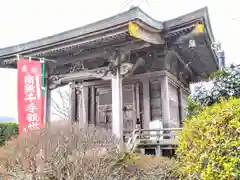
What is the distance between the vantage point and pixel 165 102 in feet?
31.8

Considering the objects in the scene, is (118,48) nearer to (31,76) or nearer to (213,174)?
(31,76)

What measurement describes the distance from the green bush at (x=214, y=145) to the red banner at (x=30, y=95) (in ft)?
17.5

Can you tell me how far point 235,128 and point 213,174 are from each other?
2.10 ft

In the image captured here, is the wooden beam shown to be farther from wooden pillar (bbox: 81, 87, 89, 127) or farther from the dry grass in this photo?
the dry grass

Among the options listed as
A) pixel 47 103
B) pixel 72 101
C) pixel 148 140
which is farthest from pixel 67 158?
pixel 72 101

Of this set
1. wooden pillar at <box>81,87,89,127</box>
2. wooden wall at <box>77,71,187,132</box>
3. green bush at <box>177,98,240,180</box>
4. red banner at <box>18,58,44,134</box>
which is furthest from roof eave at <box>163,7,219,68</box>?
wooden pillar at <box>81,87,89,127</box>

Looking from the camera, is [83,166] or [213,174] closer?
[213,174]

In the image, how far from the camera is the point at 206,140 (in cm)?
398

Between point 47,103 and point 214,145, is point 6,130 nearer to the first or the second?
point 47,103

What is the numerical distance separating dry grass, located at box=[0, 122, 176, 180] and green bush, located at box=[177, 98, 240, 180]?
1801mm

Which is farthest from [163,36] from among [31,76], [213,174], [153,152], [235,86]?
[213,174]

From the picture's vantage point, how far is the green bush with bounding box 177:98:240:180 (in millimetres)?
3457

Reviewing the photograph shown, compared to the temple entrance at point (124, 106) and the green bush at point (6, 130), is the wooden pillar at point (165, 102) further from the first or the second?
the green bush at point (6, 130)

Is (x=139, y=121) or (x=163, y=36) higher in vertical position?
(x=163, y=36)
